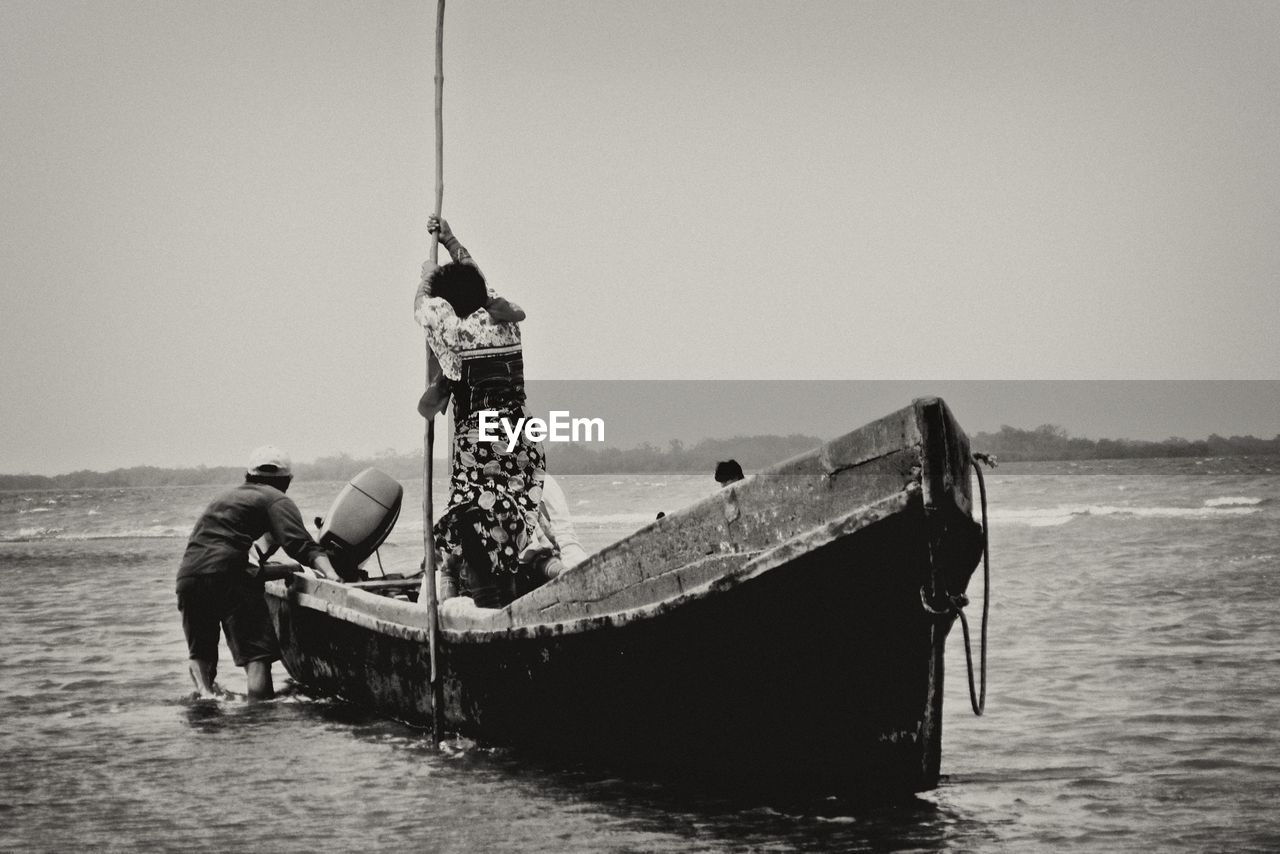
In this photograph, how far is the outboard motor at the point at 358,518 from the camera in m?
8.06

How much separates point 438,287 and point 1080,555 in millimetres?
14038

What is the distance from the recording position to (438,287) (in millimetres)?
5902

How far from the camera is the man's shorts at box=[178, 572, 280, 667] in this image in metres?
7.20

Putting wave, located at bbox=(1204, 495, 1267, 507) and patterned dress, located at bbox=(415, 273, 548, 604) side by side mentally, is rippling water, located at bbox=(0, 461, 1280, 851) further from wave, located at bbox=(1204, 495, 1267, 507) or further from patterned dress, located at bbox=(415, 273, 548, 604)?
wave, located at bbox=(1204, 495, 1267, 507)

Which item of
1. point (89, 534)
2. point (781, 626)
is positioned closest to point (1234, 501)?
point (89, 534)

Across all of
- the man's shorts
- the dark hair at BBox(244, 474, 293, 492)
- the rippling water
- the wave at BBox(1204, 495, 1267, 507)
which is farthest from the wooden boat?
the wave at BBox(1204, 495, 1267, 507)

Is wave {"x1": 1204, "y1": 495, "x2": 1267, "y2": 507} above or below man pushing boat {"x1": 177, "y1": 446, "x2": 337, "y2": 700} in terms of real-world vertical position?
below

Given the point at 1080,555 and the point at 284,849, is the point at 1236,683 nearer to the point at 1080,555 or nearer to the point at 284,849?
the point at 284,849

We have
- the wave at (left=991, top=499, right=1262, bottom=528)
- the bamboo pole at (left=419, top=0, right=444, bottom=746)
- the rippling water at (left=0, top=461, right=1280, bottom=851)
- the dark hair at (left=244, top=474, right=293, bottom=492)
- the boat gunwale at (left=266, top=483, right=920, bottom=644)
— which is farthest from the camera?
the wave at (left=991, top=499, right=1262, bottom=528)

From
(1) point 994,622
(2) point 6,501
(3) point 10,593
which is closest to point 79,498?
(2) point 6,501

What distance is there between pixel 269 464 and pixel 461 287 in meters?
2.20

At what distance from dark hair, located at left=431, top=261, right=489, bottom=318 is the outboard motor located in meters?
2.39

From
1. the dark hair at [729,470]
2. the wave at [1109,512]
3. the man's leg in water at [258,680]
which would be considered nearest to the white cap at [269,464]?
the man's leg in water at [258,680]

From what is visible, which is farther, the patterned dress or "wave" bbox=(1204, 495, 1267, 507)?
"wave" bbox=(1204, 495, 1267, 507)
